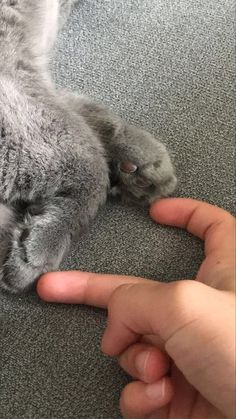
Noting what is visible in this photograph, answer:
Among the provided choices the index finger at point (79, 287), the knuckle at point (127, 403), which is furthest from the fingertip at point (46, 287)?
the knuckle at point (127, 403)

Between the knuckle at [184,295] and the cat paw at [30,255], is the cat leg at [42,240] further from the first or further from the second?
the knuckle at [184,295]

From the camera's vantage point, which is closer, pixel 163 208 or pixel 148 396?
pixel 148 396

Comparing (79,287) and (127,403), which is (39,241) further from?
(127,403)

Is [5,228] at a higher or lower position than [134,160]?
lower

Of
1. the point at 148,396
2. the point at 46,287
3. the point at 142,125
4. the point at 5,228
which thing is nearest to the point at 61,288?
the point at 46,287

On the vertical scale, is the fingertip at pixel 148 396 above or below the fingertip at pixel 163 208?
below

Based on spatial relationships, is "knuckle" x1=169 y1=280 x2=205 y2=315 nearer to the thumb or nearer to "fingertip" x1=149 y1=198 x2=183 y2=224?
the thumb

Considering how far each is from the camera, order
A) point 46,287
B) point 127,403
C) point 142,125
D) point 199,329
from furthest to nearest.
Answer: point 142,125, point 46,287, point 127,403, point 199,329
